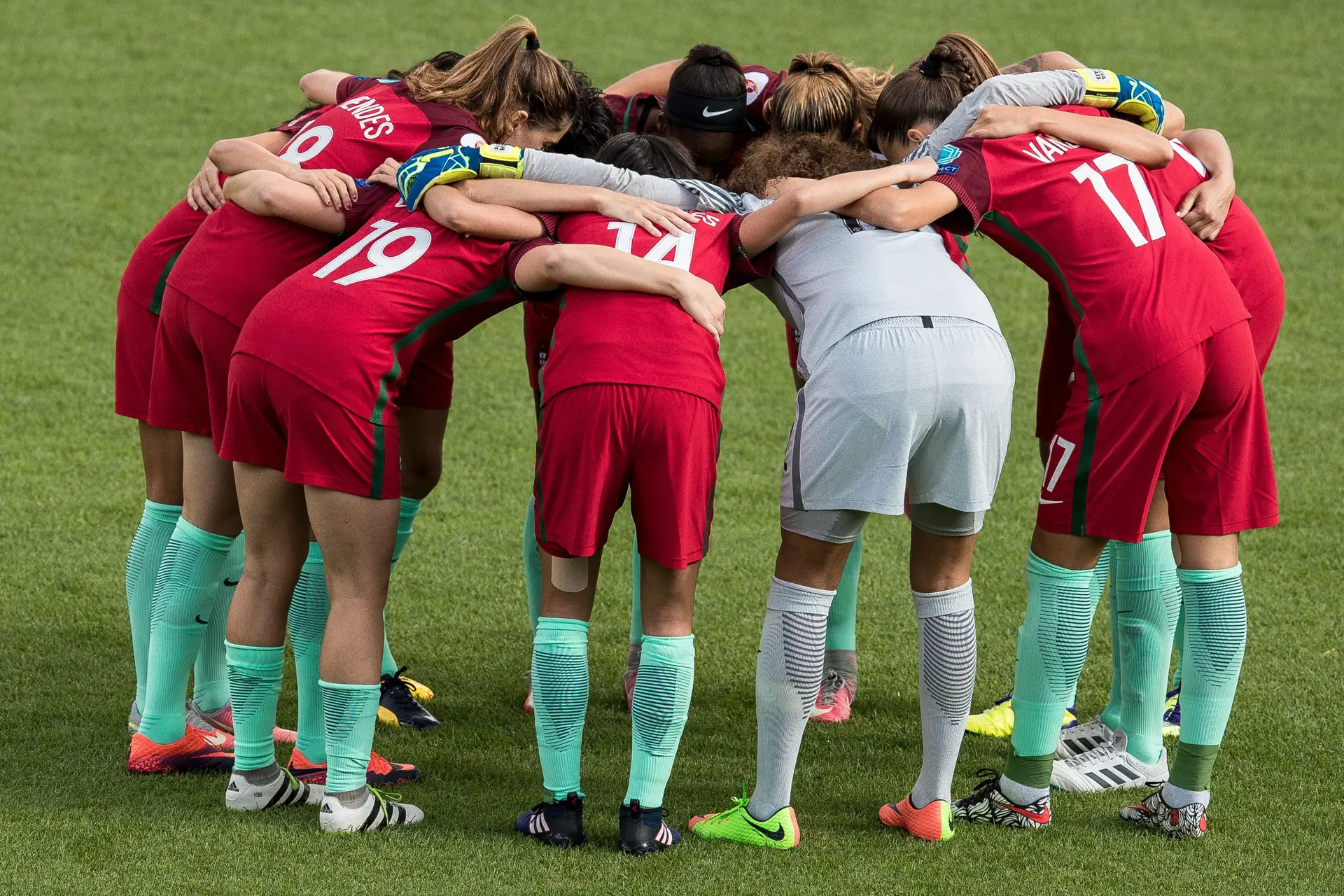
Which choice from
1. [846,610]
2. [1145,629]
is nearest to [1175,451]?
[1145,629]

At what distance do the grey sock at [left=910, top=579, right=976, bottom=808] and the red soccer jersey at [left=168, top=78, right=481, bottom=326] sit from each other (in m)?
1.62

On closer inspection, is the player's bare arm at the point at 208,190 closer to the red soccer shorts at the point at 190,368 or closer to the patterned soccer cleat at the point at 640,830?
the red soccer shorts at the point at 190,368

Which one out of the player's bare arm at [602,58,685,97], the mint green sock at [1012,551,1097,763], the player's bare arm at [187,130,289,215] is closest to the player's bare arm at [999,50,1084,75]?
the player's bare arm at [602,58,685,97]

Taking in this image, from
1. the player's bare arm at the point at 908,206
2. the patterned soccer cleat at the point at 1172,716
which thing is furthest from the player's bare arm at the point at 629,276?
the patterned soccer cleat at the point at 1172,716

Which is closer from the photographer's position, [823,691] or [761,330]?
[823,691]

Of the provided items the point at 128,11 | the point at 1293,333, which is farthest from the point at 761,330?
the point at 128,11

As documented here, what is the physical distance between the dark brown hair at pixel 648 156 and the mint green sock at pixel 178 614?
1.42 m

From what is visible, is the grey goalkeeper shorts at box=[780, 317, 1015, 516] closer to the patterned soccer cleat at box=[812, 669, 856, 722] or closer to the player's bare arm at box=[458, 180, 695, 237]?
the player's bare arm at box=[458, 180, 695, 237]

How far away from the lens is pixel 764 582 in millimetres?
5656

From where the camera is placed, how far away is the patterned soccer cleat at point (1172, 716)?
4496 millimetres

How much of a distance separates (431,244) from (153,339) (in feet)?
3.47

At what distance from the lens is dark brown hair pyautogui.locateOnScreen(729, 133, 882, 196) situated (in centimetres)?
369

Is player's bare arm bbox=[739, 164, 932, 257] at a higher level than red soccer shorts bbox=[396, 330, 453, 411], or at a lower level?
higher

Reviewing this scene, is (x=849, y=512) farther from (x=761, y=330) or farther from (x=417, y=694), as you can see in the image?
(x=761, y=330)
